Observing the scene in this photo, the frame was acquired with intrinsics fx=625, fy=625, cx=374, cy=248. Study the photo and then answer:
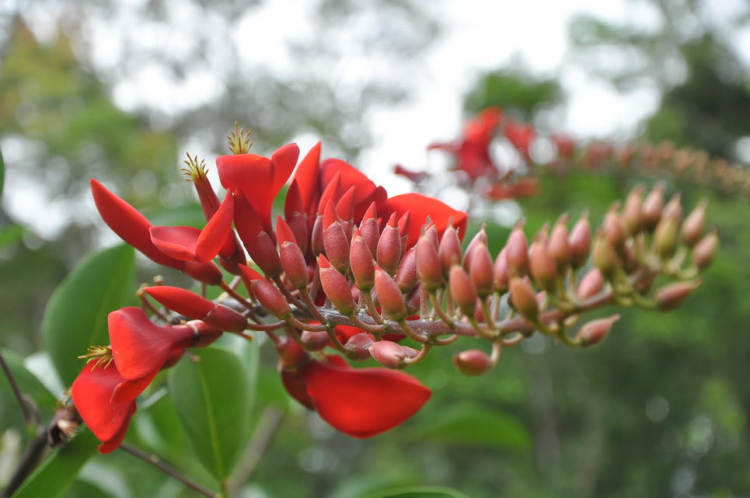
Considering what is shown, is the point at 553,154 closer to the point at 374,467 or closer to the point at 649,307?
the point at 649,307

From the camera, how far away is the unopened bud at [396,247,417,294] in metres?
0.40

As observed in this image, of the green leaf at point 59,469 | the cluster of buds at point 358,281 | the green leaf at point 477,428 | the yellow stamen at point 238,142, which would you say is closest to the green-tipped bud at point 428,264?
the cluster of buds at point 358,281

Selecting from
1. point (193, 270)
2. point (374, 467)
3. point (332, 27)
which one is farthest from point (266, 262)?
point (332, 27)

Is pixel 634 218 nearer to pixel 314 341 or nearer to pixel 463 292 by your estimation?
pixel 463 292

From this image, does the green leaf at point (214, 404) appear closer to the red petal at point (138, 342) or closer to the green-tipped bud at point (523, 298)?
the red petal at point (138, 342)

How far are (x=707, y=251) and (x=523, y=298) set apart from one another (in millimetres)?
106

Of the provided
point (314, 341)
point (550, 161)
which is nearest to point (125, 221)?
point (314, 341)

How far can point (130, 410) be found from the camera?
17.6 inches

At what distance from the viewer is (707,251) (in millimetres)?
342

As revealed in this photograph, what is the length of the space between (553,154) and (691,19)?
830 centimetres

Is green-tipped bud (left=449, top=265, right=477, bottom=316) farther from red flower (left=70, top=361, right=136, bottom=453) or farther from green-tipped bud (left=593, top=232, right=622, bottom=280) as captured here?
red flower (left=70, top=361, right=136, bottom=453)

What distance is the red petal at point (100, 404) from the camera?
0.42 meters

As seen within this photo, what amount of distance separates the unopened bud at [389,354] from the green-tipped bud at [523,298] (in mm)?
85

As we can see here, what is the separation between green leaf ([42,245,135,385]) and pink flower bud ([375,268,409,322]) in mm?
398
